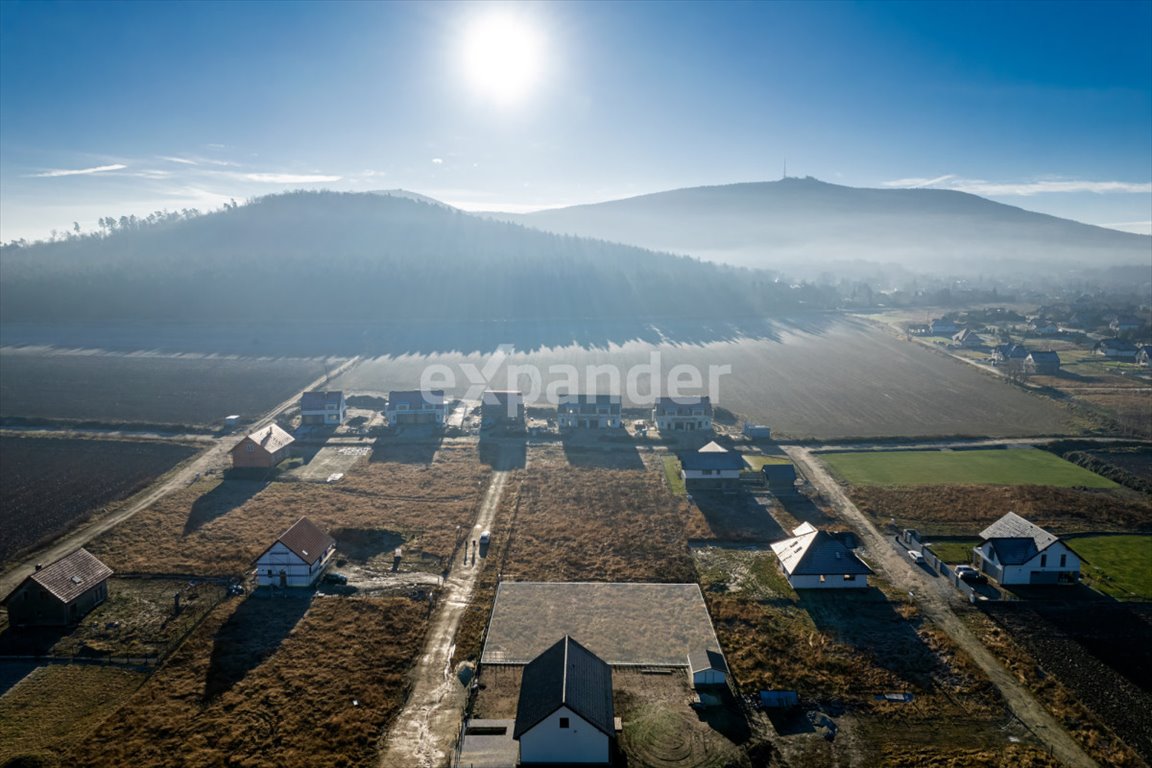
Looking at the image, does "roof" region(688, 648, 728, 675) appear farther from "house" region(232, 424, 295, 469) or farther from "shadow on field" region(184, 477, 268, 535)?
"house" region(232, 424, 295, 469)

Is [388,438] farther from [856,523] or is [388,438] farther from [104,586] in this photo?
[856,523]

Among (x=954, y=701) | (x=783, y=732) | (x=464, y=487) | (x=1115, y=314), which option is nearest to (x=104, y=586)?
(x=464, y=487)

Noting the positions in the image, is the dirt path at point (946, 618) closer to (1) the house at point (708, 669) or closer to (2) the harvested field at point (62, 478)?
(1) the house at point (708, 669)

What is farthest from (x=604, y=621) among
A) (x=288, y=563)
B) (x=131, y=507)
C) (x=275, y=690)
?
(x=131, y=507)

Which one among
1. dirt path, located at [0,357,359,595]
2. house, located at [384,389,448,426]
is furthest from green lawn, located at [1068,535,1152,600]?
dirt path, located at [0,357,359,595]

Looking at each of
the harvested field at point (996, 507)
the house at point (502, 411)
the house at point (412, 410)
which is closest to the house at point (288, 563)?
the house at point (502, 411)
